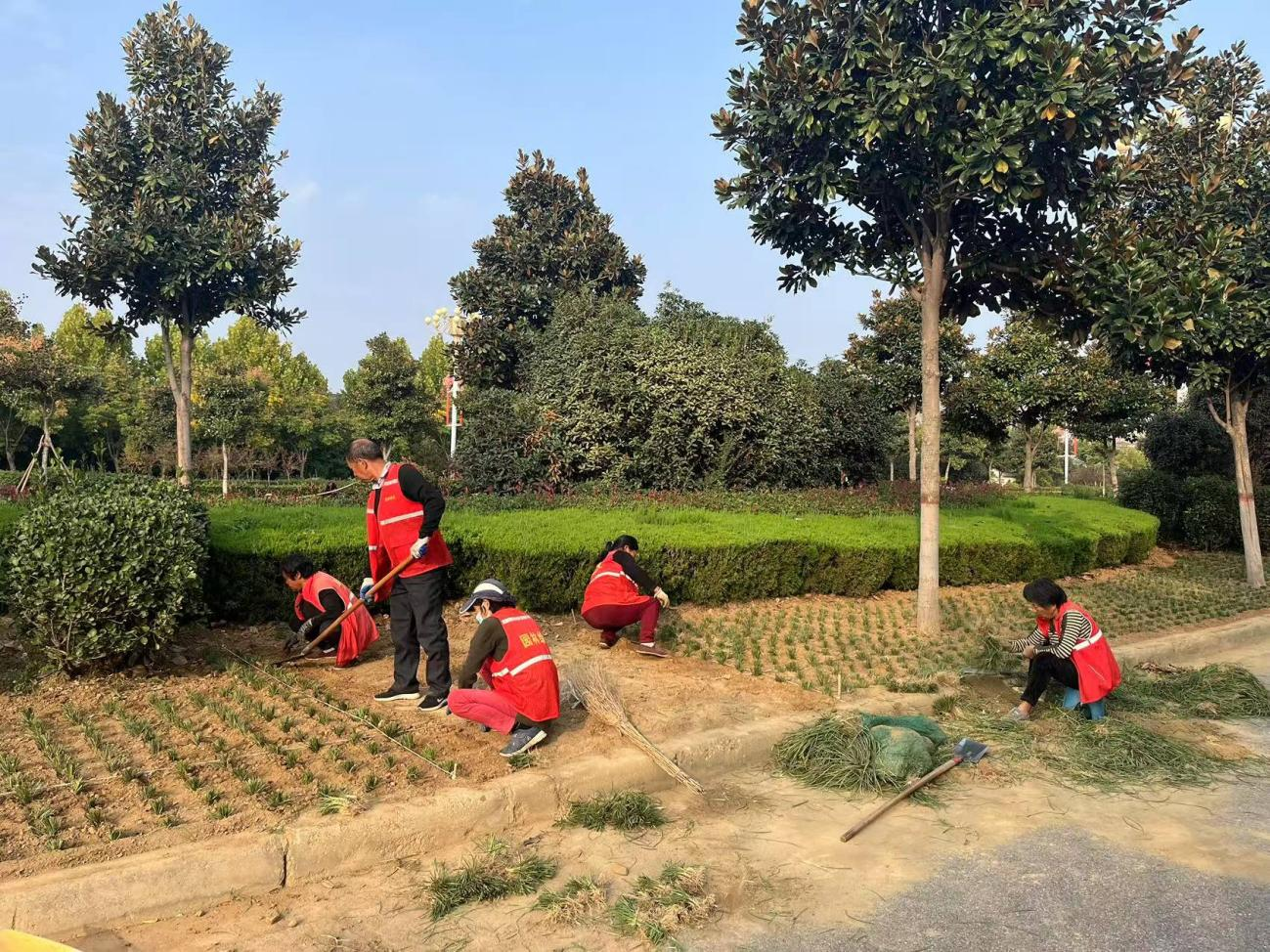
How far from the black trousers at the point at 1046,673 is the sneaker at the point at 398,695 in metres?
3.81

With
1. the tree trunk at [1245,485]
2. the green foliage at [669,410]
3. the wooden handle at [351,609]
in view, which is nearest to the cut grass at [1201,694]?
the wooden handle at [351,609]

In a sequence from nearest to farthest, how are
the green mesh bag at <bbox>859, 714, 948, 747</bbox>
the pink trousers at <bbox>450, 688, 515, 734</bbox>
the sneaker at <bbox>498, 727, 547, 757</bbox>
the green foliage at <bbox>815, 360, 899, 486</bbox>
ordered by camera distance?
the sneaker at <bbox>498, 727, 547, 757</bbox> → the pink trousers at <bbox>450, 688, 515, 734</bbox> → the green mesh bag at <bbox>859, 714, 948, 747</bbox> → the green foliage at <bbox>815, 360, 899, 486</bbox>

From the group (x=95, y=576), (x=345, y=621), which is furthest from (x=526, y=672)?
(x=95, y=576)

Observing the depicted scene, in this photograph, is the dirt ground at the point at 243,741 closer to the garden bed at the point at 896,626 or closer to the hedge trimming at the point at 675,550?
the garden bed at the point at 896,626

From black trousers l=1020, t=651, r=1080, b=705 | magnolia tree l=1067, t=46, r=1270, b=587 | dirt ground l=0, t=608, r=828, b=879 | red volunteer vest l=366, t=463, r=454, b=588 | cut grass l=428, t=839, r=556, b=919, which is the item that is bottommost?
cut grass l=428, t=839, r=556, b=919

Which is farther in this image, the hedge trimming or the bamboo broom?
the hedge trimming

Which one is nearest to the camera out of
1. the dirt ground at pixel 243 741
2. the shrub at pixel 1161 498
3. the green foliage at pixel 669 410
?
the dirt ground at pixel 243 741

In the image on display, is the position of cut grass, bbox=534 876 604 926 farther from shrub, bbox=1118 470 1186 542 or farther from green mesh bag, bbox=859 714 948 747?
shrub, bbox=1118 470 1186 542

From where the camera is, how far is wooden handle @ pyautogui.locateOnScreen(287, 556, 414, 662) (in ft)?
16.8

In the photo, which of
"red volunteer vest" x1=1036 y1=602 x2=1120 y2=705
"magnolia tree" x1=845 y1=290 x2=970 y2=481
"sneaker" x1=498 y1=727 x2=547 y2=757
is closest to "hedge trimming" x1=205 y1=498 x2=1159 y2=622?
"sneaker" x1=498 y1=727 x2=547 y2=757

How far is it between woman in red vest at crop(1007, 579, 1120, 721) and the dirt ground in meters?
1.38

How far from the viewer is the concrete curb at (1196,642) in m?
7.49

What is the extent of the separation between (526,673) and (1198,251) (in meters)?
8.31

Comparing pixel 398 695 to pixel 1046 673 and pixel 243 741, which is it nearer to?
pixel 243 741
